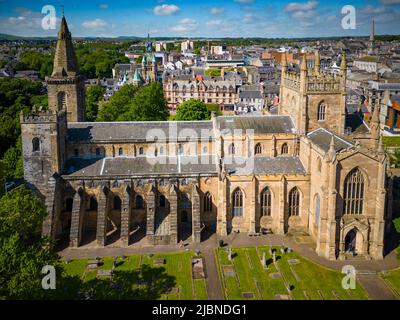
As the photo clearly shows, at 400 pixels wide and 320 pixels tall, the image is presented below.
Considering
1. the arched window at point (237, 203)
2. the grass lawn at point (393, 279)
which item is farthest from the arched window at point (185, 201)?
the grass lawn at point (393, 279)

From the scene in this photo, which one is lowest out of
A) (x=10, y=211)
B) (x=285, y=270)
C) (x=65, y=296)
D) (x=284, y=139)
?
(x=285, y=270)

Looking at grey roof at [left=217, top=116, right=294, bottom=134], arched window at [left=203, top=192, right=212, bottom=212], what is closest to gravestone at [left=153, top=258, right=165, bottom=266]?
arched window at [left=203, top=192, right=212, bottom=212]

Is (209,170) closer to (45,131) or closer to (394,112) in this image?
(45,131)

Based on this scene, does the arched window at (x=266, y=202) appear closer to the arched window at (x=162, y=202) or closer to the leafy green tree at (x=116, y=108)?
the arched window at (x=162, y=202)

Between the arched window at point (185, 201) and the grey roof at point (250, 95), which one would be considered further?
the grey roof at point (250, 95)

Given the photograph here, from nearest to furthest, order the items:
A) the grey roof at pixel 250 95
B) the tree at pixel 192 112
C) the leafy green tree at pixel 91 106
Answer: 1. the tree at pixel 192 112
2. the leafy green tree at pixel 91 106
3. the grey roof at pixel 250 95
